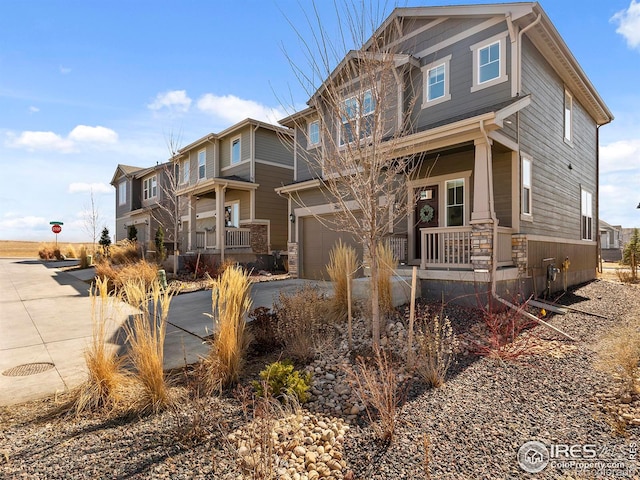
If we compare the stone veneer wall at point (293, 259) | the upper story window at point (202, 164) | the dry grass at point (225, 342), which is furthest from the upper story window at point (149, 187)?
the dry grass at point (225, 342)

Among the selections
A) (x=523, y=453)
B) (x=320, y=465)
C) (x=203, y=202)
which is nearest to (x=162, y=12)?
(x=320, y=465)

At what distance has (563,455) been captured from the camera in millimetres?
2693

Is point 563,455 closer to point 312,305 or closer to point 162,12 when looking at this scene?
point 312,305

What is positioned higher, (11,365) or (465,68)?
(465,68)

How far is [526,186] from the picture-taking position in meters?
8.68

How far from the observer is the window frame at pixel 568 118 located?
11100mm

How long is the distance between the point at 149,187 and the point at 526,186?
24.2 m

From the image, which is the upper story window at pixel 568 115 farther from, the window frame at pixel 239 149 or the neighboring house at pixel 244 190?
the window frame at pixel 239 149

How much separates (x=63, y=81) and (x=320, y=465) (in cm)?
973

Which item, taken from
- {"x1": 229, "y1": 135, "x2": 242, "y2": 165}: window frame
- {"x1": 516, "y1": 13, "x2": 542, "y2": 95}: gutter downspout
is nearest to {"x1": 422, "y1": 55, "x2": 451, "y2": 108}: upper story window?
{"x1": 516, "y1": 13, "x2": 542, "y2": 95}: gutter downspout

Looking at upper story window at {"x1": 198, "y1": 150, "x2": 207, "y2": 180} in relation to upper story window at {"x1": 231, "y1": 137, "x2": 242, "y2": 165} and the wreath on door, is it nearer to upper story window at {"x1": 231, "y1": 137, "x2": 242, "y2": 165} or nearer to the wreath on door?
upper story window at {"x1": 231, "y1": 137, "x2": 242, "y2": 165}

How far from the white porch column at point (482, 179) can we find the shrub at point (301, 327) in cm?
394

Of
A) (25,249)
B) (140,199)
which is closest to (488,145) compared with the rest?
(140,199)

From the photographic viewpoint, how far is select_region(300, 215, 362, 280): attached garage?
468 inches
